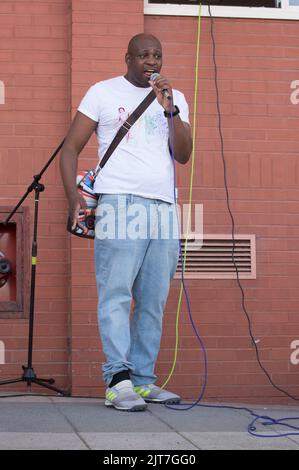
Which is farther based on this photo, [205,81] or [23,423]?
[205,81]

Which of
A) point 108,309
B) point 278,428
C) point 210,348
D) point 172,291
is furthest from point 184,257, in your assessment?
point 278,428

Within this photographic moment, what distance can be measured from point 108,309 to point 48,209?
1.67 meters

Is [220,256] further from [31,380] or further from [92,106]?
[92,106]

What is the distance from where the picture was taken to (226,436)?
4645 mm

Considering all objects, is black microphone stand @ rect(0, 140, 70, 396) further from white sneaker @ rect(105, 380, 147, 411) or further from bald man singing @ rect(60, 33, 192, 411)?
white sneaker @ rect(105, 380, 147, 411)

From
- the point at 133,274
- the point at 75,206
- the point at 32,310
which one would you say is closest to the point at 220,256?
the point at 32,310

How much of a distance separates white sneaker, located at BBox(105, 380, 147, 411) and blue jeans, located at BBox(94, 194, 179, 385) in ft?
0.29

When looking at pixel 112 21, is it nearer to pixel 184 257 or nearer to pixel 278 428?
pixel 184 257

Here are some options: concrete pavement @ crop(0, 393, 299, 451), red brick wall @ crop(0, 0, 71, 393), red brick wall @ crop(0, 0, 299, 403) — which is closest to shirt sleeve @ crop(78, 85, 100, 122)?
red brick wall @ crop(0, 0, 299, 403)

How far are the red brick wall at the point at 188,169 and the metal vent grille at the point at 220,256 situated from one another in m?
0.07

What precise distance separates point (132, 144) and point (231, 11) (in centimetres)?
220

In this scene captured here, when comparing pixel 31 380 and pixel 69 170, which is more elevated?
pixel 69 170

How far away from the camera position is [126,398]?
5219mm

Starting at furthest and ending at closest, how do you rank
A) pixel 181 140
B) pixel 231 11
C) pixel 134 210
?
1. pixel 231 11
2. pixel 181 140
3. pixel 134 210
